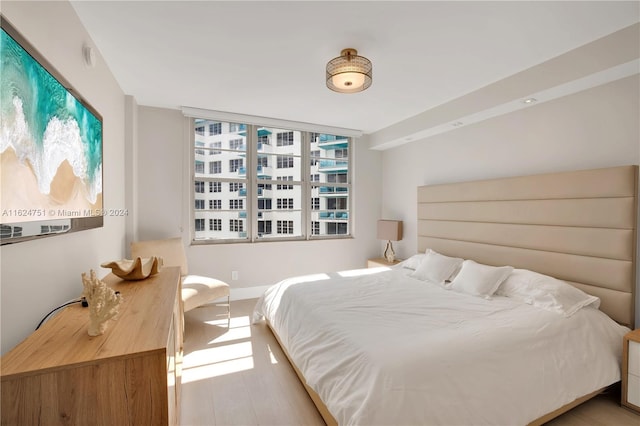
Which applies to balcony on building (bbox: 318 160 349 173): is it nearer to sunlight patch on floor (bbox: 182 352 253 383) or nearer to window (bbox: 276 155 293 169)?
window (bbox: 276 155 293 169)

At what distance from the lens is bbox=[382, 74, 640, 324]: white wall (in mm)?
2314

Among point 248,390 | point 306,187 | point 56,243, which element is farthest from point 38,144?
point 306,187

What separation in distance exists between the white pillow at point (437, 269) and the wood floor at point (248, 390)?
55.0 inches

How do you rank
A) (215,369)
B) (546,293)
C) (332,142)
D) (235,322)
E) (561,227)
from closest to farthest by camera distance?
(546,293), (215,369), (561,227), (235,322), (332,142)

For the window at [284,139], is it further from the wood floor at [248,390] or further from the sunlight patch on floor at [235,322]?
the wood floor at [248,390]

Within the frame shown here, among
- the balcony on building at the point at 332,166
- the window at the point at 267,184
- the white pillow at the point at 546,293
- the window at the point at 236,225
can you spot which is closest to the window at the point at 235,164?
the window at the point at 267,184

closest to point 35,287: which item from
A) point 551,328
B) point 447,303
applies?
point 447,303

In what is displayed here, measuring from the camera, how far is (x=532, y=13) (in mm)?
1886

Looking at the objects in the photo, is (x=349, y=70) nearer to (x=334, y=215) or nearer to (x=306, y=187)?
(x=306, y=187)

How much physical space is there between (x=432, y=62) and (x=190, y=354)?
11.0 feet

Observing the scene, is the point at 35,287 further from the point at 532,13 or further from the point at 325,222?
the point at 325,222

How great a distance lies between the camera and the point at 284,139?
4488 millimetres

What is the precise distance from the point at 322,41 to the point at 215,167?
98.8 inches

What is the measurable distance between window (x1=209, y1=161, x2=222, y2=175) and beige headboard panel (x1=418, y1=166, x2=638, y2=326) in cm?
306
